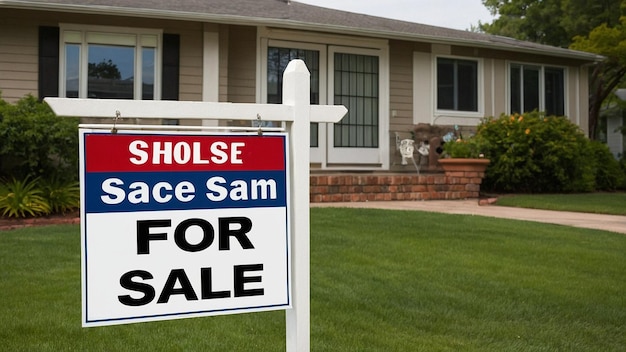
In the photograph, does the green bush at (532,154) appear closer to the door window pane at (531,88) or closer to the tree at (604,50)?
the door window pane at (531,88)

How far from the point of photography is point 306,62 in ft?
40.2

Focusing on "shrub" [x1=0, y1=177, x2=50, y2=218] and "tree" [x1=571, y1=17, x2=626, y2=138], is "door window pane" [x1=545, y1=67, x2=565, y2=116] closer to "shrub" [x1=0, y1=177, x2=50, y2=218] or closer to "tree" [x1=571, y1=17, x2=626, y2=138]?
"tree" [x1=571, y1=17, x2=626, y2=138]

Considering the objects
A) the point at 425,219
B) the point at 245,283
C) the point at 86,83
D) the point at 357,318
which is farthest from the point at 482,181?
the point at 245,283

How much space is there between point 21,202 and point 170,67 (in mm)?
3926

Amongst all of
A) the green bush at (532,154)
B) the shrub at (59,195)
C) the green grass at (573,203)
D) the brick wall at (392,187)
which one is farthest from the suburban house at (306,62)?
the green grass at (573,203)

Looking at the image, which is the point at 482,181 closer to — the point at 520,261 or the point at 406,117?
the point at 406,117

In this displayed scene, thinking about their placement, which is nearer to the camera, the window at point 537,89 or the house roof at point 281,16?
the house roof at point 281,16

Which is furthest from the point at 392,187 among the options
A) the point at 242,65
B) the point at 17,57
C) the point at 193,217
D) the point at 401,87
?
Answer: the point at 193,217

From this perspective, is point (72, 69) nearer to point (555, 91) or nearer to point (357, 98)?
point (357, 98)

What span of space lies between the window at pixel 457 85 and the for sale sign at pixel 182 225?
1192 centimetres

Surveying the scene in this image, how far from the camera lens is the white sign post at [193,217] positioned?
6.19ft

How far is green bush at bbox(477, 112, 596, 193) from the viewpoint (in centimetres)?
1219

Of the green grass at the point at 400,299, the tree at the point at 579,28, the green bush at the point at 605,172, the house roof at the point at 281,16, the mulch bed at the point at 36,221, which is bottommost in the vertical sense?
the green grass at the point at 400,299

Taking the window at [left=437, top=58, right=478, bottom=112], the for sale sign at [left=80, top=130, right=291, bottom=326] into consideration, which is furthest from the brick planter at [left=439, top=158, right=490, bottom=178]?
the for sale sign at [left=80, top=130, right=291, bottom=326]
